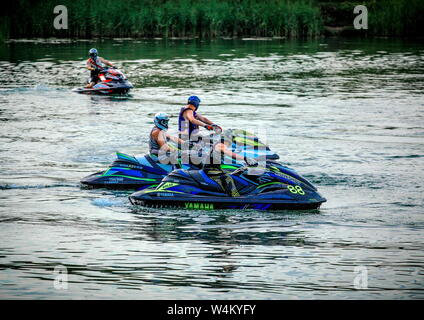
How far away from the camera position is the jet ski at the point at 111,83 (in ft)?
102

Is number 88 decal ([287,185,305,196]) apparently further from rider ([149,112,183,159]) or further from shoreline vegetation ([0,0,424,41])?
shoreline vegetation ([0,0,424,41])

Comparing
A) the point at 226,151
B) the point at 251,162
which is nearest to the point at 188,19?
the point at 226,151

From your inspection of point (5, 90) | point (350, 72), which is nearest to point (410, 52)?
point (350, 72)

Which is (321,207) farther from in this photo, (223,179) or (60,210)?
(60,210)

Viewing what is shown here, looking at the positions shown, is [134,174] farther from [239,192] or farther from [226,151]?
[239,192]

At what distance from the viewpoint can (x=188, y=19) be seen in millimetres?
54750

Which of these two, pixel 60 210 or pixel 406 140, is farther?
pixel 406 140

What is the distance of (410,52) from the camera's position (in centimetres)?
4572

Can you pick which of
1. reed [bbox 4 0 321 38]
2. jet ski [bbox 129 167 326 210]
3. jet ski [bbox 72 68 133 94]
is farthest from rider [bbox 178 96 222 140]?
reed [bbox 4 0 321 38]

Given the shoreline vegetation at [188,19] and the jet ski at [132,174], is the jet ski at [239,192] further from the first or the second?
the shoreline vegetation at [188,19]

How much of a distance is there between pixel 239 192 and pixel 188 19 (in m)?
42.0

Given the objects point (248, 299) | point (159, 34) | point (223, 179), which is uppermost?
point (159, 34)

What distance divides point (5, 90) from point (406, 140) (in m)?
18.6

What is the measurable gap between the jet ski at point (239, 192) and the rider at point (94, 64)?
16402 mm
